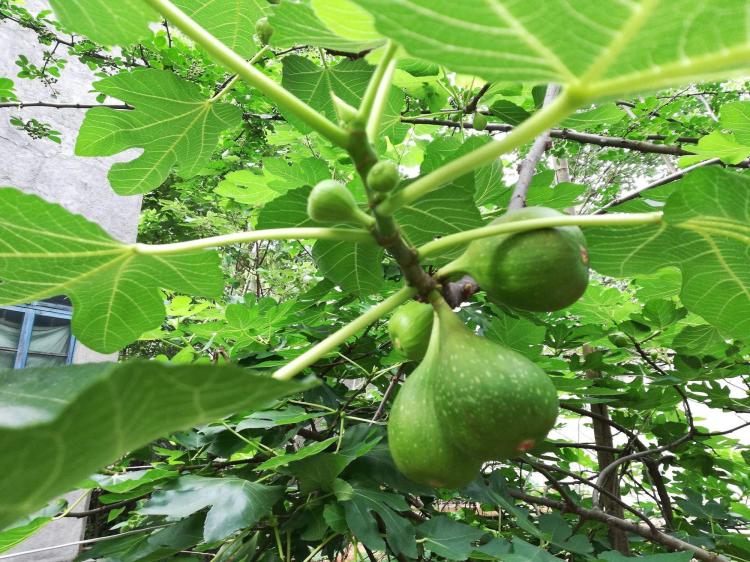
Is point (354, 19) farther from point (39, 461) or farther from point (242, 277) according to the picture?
point (242, 277)

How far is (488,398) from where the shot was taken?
1.90 ft

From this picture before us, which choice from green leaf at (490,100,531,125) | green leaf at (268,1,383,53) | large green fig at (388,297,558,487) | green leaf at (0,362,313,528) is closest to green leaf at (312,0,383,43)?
green leaf at (268,1,383,53)

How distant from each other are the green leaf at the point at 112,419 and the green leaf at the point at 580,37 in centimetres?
27

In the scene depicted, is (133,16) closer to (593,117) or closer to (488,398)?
(488,398)

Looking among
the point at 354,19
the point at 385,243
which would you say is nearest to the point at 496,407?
the point at 385,243

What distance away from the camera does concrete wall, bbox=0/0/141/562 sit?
20.1 feet

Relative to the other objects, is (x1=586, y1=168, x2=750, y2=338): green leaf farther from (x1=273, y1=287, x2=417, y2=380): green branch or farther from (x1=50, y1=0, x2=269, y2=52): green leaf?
(x1=50, y1=0, x2=269, y2=52): green leaf

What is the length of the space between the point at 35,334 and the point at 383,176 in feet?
21.7

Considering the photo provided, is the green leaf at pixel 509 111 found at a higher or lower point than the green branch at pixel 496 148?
higher

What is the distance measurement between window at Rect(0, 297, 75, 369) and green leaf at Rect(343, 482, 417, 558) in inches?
232

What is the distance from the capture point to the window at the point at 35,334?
18.5 feet

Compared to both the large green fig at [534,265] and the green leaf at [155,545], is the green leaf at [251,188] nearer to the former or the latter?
the green leaf at [155,545]

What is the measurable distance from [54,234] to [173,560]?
2.87 feet

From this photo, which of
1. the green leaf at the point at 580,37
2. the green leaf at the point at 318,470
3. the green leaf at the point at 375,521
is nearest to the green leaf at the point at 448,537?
the green leaf at the point at 375,521
